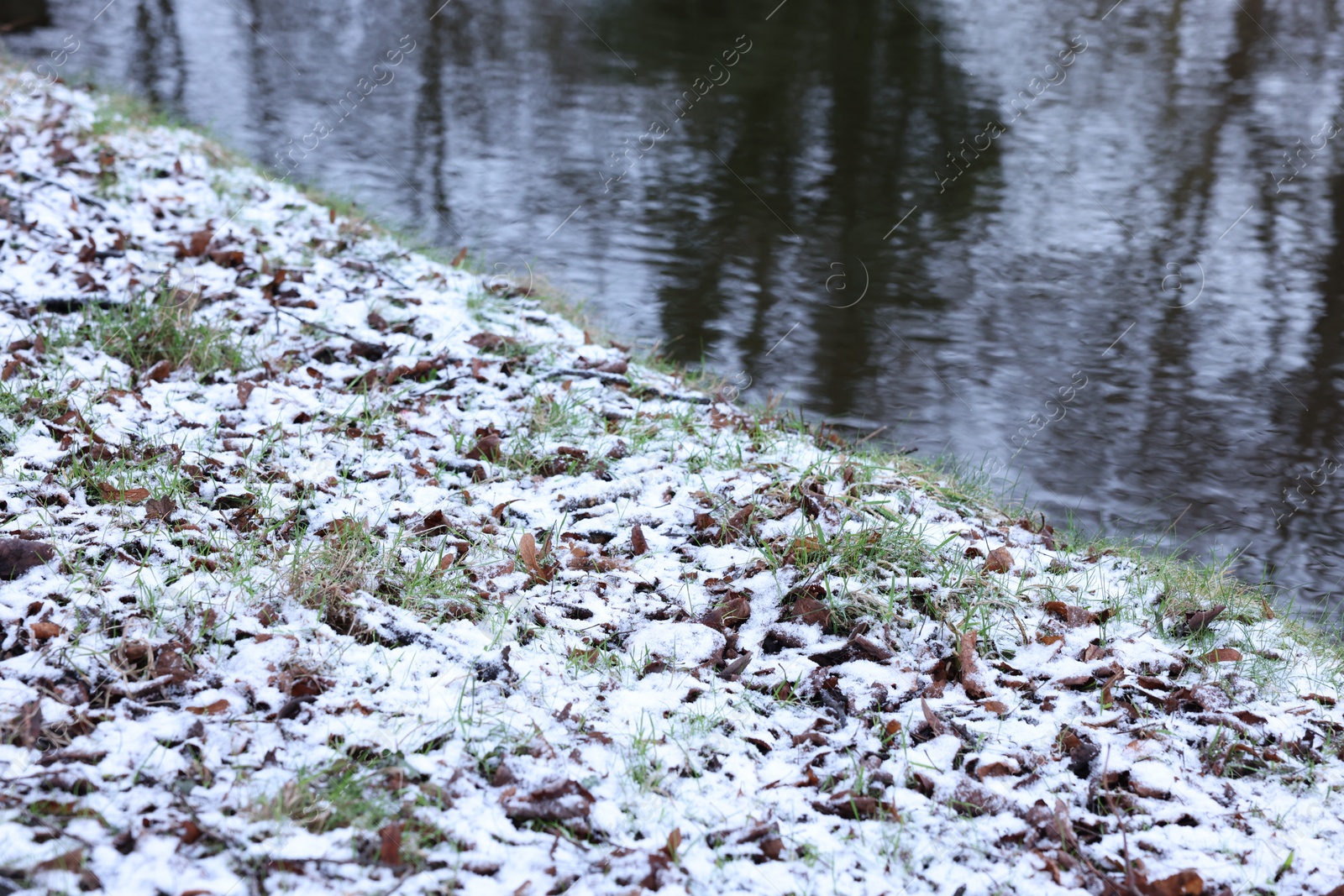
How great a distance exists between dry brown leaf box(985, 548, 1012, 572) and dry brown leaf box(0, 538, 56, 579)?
313 cm

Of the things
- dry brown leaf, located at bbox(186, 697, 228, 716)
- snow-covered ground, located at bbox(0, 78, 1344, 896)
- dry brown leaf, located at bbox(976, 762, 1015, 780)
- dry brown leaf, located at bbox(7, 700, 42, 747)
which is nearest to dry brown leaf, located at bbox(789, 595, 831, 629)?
snow-covered ground, located at bbox(0, 78, 1344, 896)

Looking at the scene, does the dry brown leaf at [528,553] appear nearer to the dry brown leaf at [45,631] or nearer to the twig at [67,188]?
the dry brown leaf at [45,631]

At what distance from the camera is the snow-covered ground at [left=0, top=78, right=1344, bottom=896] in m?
2.11

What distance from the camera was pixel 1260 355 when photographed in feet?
20.3

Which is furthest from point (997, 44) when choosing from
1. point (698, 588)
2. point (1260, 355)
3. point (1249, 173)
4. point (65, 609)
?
point (65, 609)

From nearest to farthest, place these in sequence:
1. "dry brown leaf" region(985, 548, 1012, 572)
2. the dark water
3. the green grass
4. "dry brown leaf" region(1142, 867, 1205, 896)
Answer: "dry brown leaf" region(1142, 867, 1205, 896), "dry brown leaf" region(985, 548, 1012, 572), the green grass, the dark water

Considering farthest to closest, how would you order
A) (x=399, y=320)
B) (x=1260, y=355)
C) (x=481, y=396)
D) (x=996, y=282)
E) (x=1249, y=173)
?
(x=1249, y=173)
(x=996, y=282)
(x=1260, y=355)
(x=399, y=320)
(x=481, y=396)

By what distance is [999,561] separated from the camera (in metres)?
3.36

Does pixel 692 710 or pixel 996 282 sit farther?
pixel 996 282

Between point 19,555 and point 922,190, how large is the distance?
7912 mm

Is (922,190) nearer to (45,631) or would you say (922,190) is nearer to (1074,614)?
(1074,614)

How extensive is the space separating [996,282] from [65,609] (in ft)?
21.2

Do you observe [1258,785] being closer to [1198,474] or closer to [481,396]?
[1198,474]

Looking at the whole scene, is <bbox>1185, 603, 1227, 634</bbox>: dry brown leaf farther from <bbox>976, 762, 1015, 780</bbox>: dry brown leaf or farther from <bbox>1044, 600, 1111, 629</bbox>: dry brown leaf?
<bbox>976, 762, 1015, 780</bbox>: dry brown leaf
